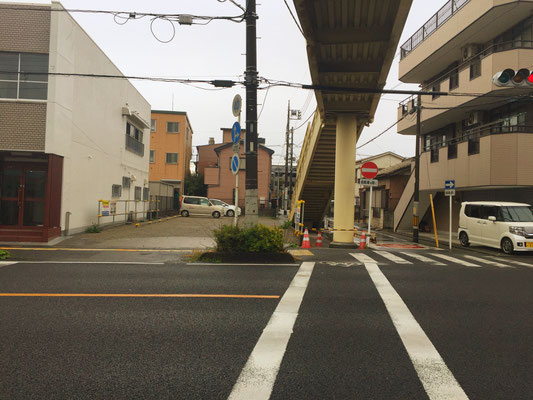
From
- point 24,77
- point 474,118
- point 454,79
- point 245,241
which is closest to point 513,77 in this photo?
point 245,241

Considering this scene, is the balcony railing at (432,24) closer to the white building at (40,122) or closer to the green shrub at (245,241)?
the green shrub at (245,241)

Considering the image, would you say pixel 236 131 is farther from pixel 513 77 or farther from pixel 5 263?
pixel 513 77

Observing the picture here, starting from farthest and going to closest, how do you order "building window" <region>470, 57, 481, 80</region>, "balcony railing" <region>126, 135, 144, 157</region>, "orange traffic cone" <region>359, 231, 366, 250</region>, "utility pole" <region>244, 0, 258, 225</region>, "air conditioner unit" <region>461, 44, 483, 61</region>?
"balcony railing" <region>126, 135, 144, 157</region>
"air conditioner unit" <region>461, 44, 483, 61</region>
"building window" <region>470, 57, 481, 80</region>
"orange traffic cone" <region>359, 231, 366, 250</region>
"utility pole" <region>244, 0, 258, 225</region>

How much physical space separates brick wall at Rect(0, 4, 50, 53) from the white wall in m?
0.30

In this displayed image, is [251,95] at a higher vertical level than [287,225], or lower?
higher

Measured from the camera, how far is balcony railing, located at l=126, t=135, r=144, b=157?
2108 cm

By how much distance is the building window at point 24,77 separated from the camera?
12.2m

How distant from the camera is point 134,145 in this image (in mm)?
22281

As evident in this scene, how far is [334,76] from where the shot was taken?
1186 cm

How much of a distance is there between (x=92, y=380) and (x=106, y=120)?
16562mm

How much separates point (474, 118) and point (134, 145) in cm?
1958

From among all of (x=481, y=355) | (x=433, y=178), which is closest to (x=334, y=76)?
(x=481, y=355)

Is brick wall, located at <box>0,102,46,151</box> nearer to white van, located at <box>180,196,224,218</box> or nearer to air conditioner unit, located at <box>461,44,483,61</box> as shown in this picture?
white van, located at <box>180,196,224,218</box>

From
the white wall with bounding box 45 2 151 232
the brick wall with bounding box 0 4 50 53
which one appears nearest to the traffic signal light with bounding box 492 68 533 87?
the white wall with bounding box 45 2 151 232
